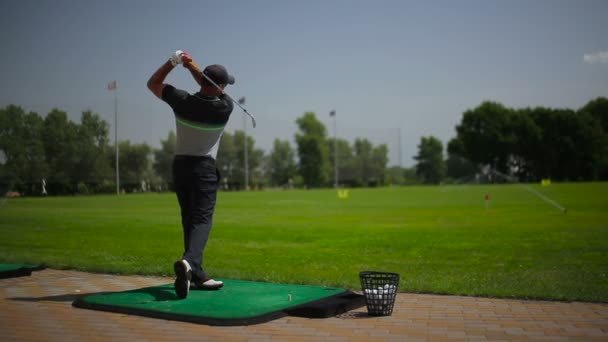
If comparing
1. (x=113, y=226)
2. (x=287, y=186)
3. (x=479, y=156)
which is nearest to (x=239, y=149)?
(x=287, y=186)

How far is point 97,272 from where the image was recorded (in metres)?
9.64

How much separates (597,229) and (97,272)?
46.7ft

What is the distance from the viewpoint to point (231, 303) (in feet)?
21.0

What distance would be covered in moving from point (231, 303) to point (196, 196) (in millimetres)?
1423

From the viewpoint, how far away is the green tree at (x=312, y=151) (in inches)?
4407

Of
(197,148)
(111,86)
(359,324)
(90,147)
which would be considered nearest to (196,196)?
(197,148)

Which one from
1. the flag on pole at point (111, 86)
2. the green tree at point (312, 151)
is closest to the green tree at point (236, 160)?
the green tree at point (312, 151)

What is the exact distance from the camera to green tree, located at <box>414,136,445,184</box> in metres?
140

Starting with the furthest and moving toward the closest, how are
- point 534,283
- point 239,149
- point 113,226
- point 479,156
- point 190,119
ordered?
point 479,156
point 239,149
point 113,226
point 534,283
point 190,119

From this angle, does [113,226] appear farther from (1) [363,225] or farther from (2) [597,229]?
(2) [597,229]

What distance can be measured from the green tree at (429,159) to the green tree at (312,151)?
33904mm

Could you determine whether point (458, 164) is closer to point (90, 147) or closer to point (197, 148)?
point (90, 147)

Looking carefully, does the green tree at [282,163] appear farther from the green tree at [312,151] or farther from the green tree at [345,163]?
the green tree at [345,163]

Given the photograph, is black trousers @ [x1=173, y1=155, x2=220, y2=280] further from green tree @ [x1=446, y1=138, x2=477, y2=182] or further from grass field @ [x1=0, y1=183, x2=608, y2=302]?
green tree @ [x1=446, y1=138, x2=477, y2=182]
